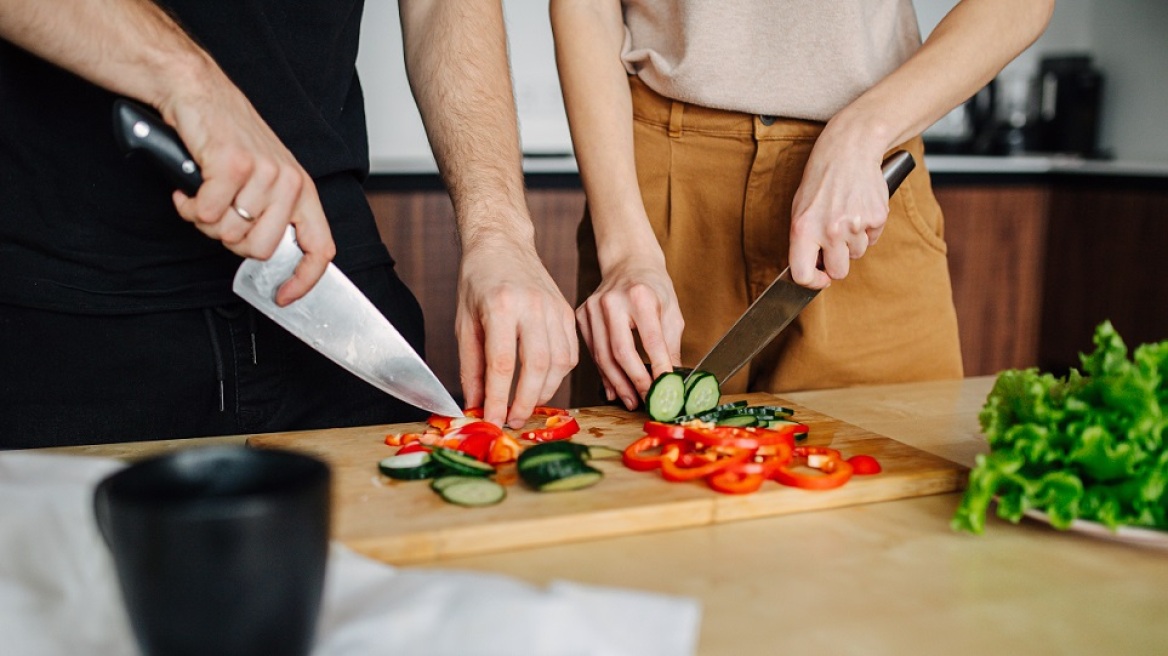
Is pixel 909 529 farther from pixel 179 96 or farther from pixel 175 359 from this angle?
pixel 175 359

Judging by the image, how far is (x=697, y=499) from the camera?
1.08 metres

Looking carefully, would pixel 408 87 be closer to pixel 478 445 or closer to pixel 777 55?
pixel 777 55

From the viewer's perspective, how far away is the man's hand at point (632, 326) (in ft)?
5.05

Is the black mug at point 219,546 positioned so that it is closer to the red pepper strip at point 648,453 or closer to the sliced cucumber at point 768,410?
the red pepper strip at point 648,453

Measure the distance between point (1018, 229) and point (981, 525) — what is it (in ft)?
13.6

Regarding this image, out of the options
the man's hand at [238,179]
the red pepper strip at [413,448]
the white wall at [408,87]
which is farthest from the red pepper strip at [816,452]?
the white wall at [408,87]

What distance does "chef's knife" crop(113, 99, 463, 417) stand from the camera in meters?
1.34

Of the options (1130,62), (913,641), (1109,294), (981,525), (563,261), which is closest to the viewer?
(913,641)

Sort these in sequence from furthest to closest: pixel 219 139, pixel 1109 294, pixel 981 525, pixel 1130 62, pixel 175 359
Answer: pixel 1130 62, pixel 1109 294, pixel 175 359, pixel 219 139, pixel 981 525

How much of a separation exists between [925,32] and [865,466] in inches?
187

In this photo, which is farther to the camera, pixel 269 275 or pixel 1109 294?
pixel 1109 294

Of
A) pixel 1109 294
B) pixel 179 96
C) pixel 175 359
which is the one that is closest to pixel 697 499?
pixel 179 96

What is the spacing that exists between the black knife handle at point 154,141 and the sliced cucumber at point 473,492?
0.46m

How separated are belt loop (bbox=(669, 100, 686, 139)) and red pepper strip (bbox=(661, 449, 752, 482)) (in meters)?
0.84
